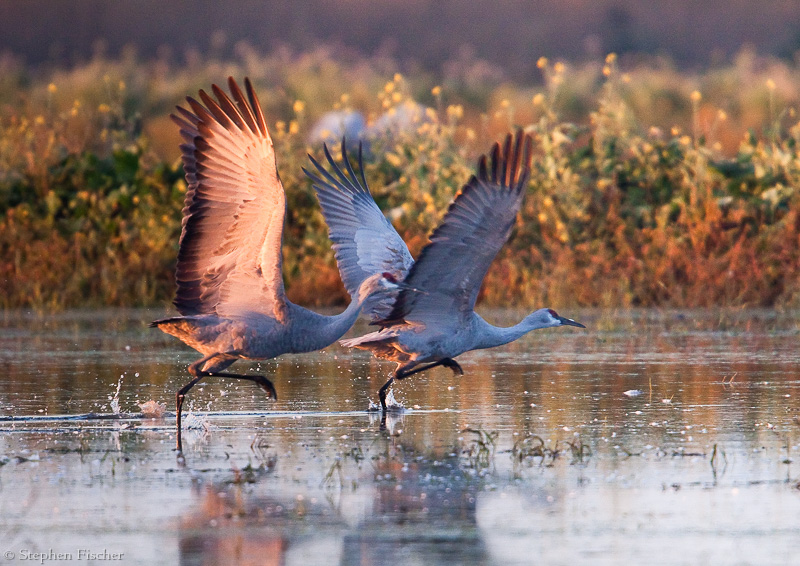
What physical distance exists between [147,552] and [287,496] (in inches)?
44.4

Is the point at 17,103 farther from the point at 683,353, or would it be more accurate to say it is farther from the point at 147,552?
the point at 147,552

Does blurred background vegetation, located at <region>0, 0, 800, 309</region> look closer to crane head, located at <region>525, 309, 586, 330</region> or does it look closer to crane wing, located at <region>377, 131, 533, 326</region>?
crane head, located at <region>525, 309, 586, 330</region>

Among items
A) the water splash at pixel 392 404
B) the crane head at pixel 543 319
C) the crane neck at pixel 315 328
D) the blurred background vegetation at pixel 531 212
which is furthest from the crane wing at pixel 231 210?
the blurred background vegetation at pixel 531 212

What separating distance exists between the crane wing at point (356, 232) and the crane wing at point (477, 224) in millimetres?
1074

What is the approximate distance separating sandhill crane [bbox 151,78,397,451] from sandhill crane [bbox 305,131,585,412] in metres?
0.56

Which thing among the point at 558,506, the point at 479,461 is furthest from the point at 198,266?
the point at 558,506

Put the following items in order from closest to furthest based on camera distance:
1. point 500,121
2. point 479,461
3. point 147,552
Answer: point 147,552, point 479,461, point 500,121

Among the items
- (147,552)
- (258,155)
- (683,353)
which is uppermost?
(258,155)

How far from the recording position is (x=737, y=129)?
3102 cm

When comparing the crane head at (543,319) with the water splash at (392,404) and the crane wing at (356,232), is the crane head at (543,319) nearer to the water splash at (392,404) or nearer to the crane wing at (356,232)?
the crane wing at (356,232)

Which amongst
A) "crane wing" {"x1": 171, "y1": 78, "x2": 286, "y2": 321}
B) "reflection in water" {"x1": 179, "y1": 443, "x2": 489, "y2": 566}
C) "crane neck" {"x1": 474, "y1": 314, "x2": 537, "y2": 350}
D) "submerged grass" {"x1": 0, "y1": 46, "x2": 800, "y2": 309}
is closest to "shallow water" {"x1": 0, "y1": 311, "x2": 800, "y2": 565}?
"reflection in water" {"x1": 179, "y1": 443, "x2": 489, "y2": 566}

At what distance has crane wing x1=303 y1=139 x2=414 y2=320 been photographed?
1125 centimetres

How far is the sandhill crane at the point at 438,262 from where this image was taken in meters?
9.38

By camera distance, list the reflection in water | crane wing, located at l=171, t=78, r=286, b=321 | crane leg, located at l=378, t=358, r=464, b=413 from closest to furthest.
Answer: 1. the reflection in water
2. crane wing, located at l=171, t=78, r=286, b=321
3. crane leg, located at l=378, t=358, r=464, b=413
